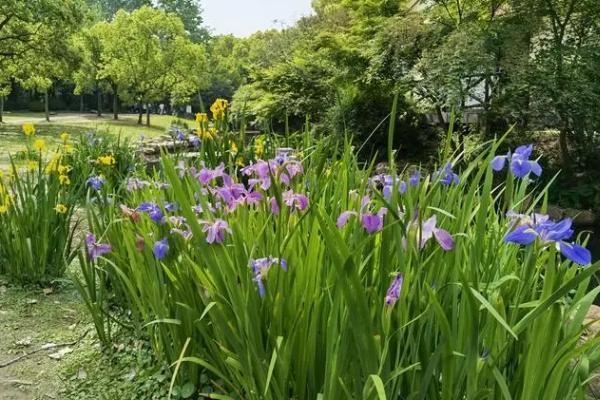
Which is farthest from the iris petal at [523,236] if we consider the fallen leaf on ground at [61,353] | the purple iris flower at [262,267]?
the fallen leaf on ground at [61,353]

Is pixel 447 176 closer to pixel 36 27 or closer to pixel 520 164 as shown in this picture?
pixel 520 164

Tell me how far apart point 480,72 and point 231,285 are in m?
7.37

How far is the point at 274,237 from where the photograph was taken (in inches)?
58.7

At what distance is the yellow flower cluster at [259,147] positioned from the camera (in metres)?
3.08

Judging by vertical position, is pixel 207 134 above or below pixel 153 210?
above

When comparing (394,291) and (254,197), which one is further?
(254,197)

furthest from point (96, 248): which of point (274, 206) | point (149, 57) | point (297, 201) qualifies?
point (149, 57)

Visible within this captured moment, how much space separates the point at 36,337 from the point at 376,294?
179 centimetres

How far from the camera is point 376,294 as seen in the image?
1253 millimetres

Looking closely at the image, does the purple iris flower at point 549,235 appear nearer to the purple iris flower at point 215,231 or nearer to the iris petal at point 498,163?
the iris petal at point 498,163

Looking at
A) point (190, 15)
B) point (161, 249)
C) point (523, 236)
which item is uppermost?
point (190, 15)

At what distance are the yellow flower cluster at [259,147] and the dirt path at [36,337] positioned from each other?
124cm

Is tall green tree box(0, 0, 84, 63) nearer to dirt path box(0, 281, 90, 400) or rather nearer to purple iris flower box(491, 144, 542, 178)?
dirt path box(0, 281, 90, 400)

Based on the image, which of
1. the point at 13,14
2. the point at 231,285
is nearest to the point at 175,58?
the point at 13,14
